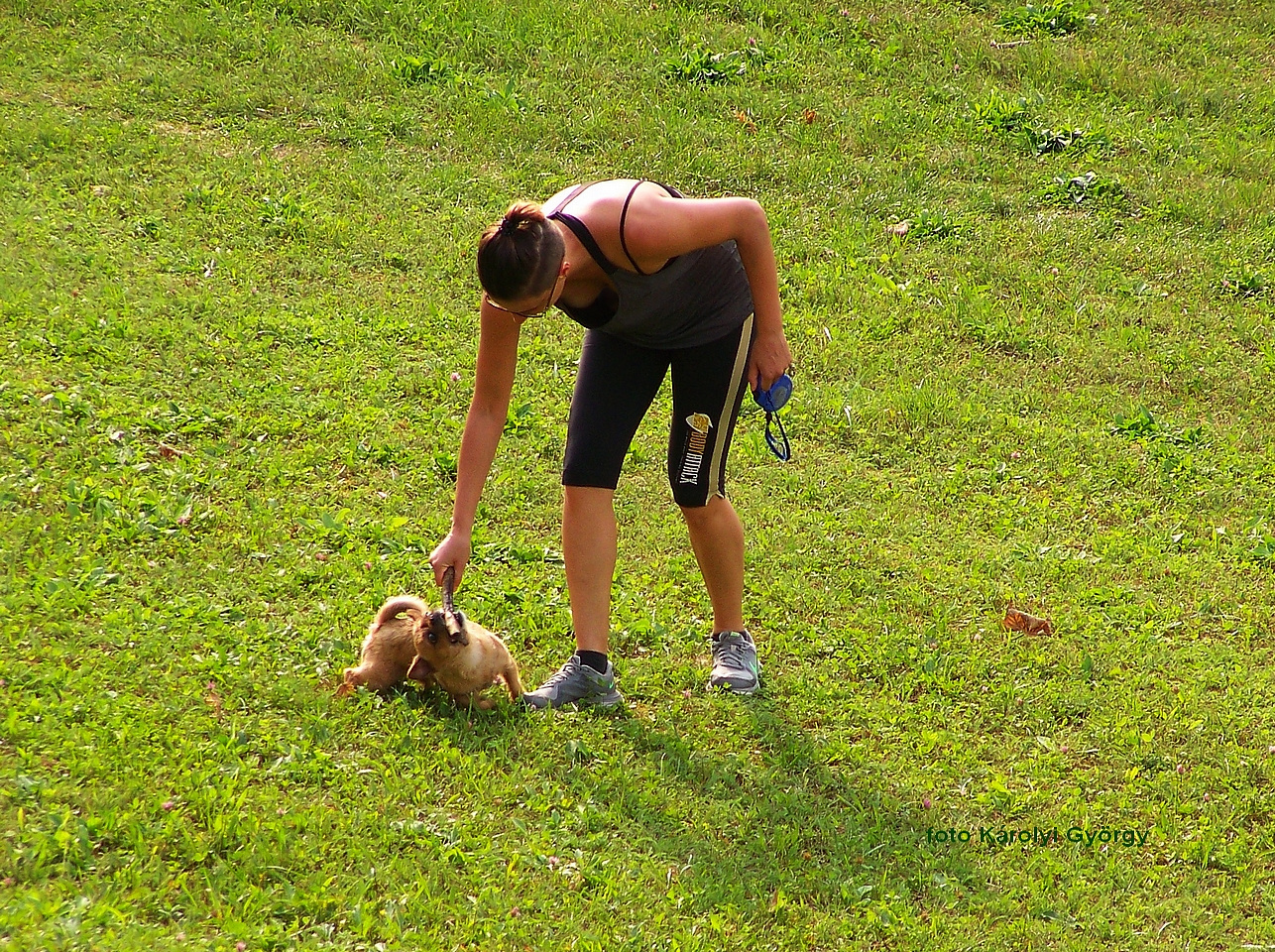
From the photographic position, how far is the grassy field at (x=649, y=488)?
3518 mm

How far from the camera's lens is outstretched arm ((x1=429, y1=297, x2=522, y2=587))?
3828 mm

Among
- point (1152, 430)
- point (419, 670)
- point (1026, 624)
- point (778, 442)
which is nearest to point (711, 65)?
point (778, 442)

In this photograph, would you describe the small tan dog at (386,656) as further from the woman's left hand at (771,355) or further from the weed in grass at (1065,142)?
the weed in grass at (1065,142)

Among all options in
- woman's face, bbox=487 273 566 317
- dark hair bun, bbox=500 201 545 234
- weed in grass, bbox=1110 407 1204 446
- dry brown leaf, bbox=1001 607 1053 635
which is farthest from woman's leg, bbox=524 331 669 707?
weed in grass, bbox=1110 407 1204 446

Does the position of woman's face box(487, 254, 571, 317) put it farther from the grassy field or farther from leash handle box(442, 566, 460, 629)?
the grassy field

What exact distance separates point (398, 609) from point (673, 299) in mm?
1374

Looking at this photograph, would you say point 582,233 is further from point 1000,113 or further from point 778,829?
point 1000,113

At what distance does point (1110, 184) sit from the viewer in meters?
8.79

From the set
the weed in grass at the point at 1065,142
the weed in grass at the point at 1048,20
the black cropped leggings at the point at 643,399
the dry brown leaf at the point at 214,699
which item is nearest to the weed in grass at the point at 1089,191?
the weed in grass at the point at 1065,142

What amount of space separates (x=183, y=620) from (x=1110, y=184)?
7086 mm

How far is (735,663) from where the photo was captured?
14.8 ft

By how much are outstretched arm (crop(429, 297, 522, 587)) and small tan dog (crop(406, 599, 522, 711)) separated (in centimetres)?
14

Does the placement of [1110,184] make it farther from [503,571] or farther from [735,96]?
[503,571]

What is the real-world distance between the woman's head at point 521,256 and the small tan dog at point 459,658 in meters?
1.02
